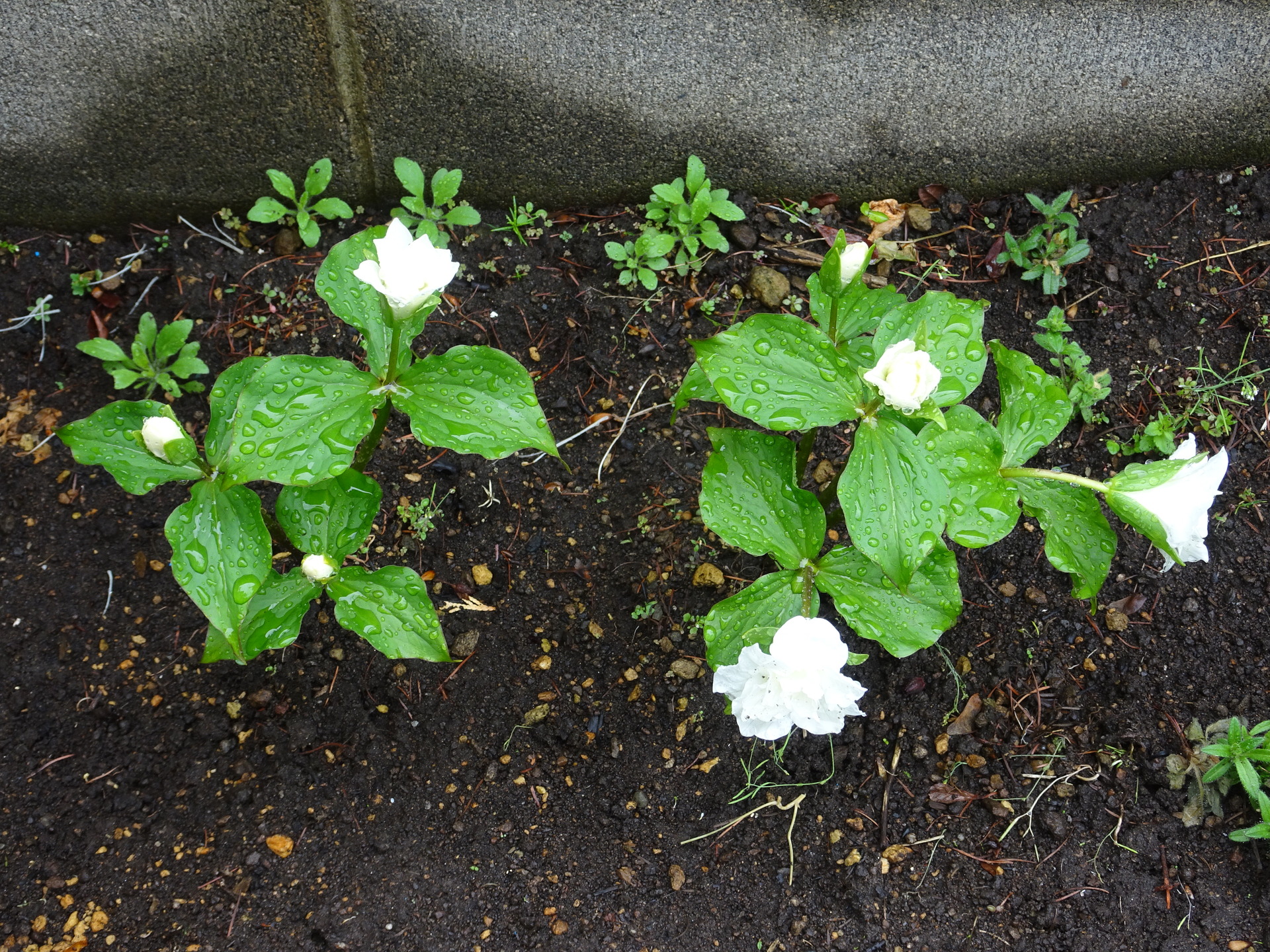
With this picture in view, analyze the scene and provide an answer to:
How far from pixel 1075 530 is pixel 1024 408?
0.82 ft

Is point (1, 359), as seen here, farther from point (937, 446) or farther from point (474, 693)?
point (937, 446)

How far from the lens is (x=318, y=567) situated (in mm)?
1592

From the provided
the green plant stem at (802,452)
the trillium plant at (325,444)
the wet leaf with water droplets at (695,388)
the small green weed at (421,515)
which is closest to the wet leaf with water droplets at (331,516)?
the trillium plant at (325,444)

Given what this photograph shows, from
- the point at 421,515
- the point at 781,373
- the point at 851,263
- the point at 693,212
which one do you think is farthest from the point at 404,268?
the point at 693,212

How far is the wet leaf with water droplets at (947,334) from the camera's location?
4.96 feet

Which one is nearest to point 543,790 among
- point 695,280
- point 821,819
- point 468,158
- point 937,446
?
point 821,819

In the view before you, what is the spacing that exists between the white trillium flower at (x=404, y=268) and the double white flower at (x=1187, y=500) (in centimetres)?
120

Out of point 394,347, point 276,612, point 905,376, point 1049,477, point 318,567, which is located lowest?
point 276,612

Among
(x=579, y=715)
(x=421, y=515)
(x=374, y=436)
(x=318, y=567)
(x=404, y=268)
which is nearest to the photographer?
(x=404, y=268)

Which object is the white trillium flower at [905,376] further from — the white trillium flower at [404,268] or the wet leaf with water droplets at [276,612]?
the wet leaf with water droplets at [276,612]

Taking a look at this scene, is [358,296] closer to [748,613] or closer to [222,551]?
[222,551]

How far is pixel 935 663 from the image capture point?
2.06m

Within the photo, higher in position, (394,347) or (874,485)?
(394,347)

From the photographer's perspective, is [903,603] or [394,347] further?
[903,603]
